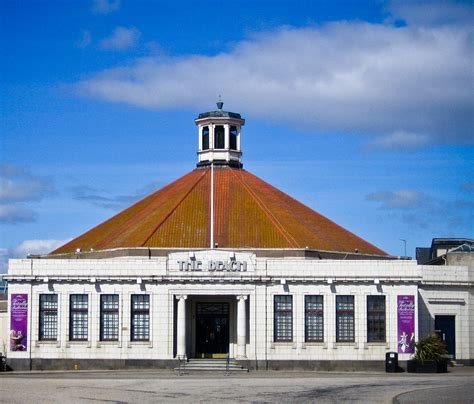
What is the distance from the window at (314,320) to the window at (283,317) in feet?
3.49

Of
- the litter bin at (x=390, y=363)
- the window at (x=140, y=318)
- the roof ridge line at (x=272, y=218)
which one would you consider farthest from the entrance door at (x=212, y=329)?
the litter bin at (x=390, y=363)

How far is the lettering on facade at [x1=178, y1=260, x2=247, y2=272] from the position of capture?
236 feet

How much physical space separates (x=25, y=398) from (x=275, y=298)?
93.1 ft

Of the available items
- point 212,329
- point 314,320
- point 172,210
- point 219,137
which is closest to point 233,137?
point 219,137

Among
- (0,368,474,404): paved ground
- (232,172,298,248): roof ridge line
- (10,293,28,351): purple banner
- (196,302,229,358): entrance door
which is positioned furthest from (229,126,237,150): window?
(0,368,474,404): paved ground

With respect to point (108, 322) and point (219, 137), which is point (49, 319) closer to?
point (108, 322)

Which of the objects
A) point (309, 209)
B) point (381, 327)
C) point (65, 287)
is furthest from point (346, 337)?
point (309, 209)

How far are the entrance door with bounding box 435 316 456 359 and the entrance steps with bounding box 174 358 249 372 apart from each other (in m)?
16.0

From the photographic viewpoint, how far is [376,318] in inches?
2840

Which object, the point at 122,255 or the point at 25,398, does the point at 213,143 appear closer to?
the point at 122,255

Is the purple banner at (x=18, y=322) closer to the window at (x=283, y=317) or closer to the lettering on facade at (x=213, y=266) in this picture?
the lettering on facade at (x=213, y=266)

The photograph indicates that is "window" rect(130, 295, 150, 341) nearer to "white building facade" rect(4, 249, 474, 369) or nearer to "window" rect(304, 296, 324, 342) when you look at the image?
"white building facade" rect(4, 249, 474, 369)

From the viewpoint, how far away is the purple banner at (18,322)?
235 feet

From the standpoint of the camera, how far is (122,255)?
8131cm
